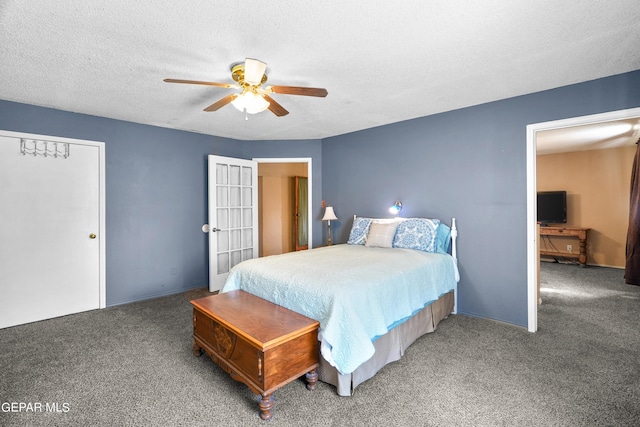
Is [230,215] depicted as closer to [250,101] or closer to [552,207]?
[250,101]

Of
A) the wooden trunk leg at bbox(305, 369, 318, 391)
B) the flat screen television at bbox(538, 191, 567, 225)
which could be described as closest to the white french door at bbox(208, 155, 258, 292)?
the wooden trunk leg at bbox(305, 369, 318, 391)

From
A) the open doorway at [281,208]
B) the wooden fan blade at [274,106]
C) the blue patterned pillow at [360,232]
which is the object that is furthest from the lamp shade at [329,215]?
the open doorway at [281,208]

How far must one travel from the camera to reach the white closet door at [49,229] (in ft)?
10.3

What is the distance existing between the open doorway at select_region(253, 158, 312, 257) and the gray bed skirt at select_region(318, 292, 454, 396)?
4407mm

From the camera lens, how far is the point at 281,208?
23.9 ft

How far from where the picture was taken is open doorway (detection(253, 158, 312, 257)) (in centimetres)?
702

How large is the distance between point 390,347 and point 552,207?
5800mm

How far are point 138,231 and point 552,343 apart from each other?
4.67 meters

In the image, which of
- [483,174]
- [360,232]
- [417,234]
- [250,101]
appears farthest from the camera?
[360,232]

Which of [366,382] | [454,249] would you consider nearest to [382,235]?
[454,249]

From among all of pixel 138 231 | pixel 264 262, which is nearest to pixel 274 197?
pixel 138 231

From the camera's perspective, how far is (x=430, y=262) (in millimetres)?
2965

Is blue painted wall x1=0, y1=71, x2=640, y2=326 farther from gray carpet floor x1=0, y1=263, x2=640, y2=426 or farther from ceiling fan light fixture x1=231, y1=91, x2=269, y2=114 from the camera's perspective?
ceiling fan light fixture x1=231, y1=91, x2=269, y2=114

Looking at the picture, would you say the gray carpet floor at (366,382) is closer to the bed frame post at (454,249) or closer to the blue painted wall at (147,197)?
the bed frame post at (454,249)
